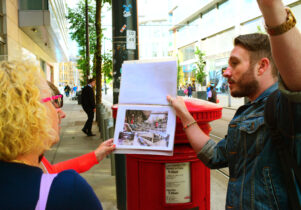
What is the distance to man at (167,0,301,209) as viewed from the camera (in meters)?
0.98

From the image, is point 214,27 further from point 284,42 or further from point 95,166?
point 284,42

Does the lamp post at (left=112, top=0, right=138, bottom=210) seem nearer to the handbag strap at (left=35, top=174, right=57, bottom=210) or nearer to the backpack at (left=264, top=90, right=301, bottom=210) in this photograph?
the backpack at (left=264, top=90, right=301, bottom=210)

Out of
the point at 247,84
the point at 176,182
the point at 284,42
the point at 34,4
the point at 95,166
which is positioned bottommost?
the point at 95,166

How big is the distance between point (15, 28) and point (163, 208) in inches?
447

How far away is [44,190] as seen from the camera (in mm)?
1015

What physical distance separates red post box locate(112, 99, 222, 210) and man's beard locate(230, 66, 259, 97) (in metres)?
0.47

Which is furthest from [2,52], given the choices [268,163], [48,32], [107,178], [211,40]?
[211,40]

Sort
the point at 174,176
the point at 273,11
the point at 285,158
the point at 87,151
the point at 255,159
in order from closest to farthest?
the point at 273,11
the point at 285,158
the point at 255,159
the point at 174,176
the point at 87,151

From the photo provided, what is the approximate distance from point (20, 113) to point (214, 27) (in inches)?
1428

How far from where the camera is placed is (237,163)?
1507 mm

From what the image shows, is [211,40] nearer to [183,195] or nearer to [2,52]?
[2,52]

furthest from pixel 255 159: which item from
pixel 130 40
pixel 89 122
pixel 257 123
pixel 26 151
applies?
pixel 89 122

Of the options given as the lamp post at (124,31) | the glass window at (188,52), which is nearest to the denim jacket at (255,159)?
the lamp post at (124,31)

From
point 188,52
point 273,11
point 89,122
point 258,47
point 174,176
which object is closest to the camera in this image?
point 273,11
